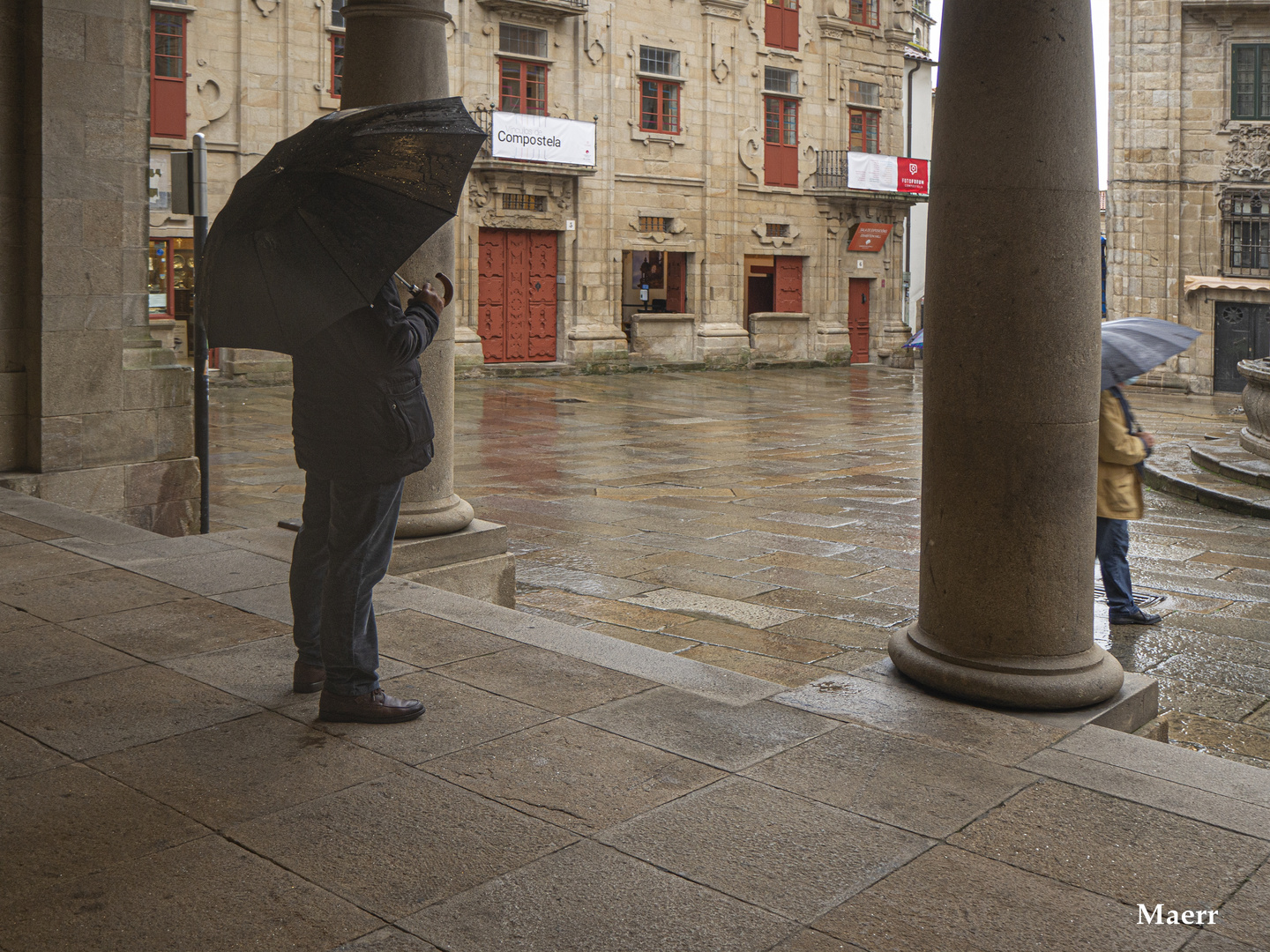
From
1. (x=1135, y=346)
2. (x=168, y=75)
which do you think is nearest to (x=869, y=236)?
(x=168, y=75)

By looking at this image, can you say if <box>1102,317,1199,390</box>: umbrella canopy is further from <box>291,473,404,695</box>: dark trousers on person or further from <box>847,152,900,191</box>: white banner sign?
<box>847,152,900,191</box>: white banner sign

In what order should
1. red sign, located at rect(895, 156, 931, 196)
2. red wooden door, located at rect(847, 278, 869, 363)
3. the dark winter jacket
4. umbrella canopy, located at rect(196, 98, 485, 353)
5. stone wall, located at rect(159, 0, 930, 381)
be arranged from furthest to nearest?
red wooden door, located at rect(847, 278, 869, 363), red sign, located at rect(895, 156, 931, 196), stone wall, located at rect(159, 0, 930, 381), the dark winter jacket, umbrella canopy, located at rect(196, 98, 485, 353)

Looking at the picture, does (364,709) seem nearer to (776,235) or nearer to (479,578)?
(479,578)

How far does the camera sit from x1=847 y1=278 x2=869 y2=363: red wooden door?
32938 millimetres

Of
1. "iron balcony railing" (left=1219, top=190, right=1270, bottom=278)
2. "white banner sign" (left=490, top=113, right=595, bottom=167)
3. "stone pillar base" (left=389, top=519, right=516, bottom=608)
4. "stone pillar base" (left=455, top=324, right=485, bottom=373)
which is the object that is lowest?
"stone pillar base" (left=389, top=519, right=516, bottom=608)

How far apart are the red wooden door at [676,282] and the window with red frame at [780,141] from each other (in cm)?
304

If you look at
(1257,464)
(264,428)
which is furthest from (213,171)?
(1257,464)

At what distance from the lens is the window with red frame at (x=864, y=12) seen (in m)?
32.6

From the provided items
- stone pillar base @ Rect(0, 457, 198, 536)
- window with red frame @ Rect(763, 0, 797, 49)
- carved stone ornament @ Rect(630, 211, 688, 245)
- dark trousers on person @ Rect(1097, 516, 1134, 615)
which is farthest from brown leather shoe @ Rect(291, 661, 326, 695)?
window with red frame @ Rect(763, 0, 797, 49)

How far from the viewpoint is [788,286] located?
31641 mm

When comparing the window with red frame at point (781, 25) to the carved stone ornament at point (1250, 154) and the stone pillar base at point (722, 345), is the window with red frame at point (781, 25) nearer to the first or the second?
the stone pillar base at point (722, 345)

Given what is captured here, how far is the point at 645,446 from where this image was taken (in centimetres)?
1461

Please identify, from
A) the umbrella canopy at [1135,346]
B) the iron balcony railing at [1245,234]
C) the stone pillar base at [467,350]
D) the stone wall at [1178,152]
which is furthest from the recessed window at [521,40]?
the umbrella canopy at [1135,346]

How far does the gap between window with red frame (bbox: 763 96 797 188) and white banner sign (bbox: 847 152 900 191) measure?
1.53 meters
